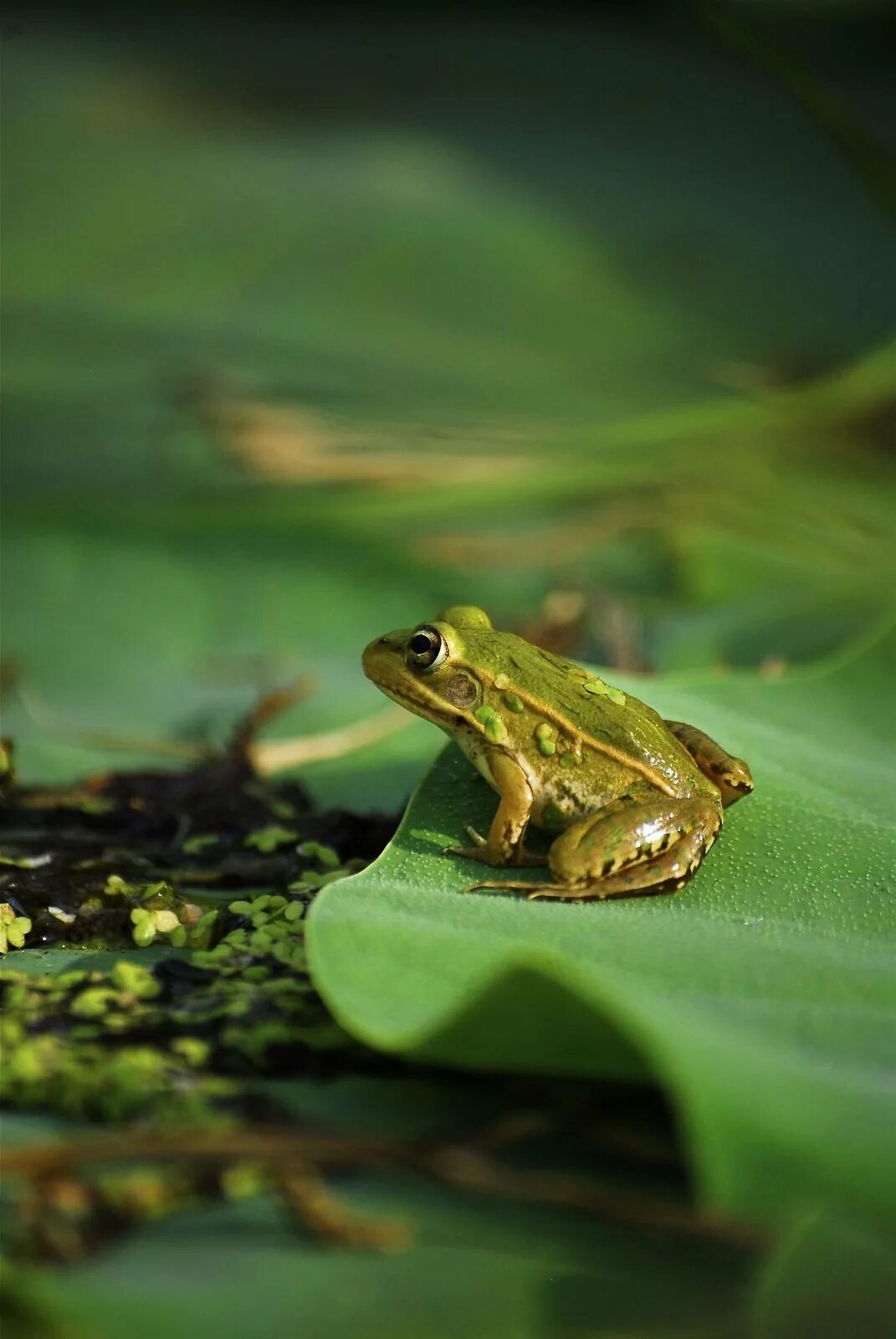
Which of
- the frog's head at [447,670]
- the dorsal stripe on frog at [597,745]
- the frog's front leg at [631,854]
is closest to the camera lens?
the frog's front leg at [631,854]

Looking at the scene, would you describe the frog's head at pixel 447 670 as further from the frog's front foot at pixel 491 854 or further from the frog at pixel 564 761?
the frog's front foot at pixel 491 854

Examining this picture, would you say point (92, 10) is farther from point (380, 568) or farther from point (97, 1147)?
point (97, 1147)

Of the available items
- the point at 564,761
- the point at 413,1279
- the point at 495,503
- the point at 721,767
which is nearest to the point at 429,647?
the point at 564,761

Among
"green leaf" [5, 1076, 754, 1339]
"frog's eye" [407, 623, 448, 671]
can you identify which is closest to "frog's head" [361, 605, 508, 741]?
"frog's eye" [407, 623, 448, 671]

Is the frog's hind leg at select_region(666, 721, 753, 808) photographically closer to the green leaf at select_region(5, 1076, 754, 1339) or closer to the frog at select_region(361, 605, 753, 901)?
the frog at select_region(361, 605, 753, 901)

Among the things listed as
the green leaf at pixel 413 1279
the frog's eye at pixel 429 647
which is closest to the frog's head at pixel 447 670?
the frog's eye at pixel 429 647

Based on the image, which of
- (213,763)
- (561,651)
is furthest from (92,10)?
(213,763)
